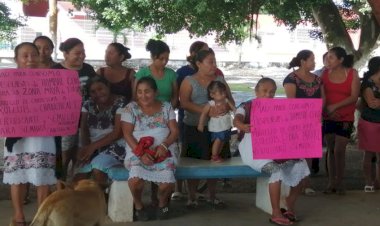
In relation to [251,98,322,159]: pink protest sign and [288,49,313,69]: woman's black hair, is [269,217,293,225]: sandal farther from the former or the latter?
[288,49,313,69]: woman's black hair

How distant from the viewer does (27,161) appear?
4863 millimetres

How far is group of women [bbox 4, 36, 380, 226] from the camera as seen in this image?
494cm

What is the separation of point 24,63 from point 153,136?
4.38ft

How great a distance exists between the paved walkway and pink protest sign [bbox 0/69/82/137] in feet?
3.40

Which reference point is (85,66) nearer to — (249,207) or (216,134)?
(216,134)

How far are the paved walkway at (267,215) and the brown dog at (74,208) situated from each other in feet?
3.45

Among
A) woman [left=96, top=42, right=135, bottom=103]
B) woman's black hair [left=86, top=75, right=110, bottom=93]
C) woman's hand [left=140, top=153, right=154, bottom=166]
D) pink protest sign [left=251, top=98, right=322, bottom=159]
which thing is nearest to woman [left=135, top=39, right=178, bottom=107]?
woman [left=96, top=42, right=135, bottom=103]

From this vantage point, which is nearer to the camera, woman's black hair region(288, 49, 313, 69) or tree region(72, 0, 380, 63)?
woman's black hair region(288, 49, 313, 69)

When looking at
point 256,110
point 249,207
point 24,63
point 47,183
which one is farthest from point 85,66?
point 249,207

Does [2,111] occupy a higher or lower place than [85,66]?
lower

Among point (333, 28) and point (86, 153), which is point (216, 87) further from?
point (333, 28)

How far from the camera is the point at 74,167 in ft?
18.8

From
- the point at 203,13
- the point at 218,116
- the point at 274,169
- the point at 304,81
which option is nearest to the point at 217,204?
the point at 274,169

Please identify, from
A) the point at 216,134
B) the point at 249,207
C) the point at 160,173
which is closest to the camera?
the point at 160,173
